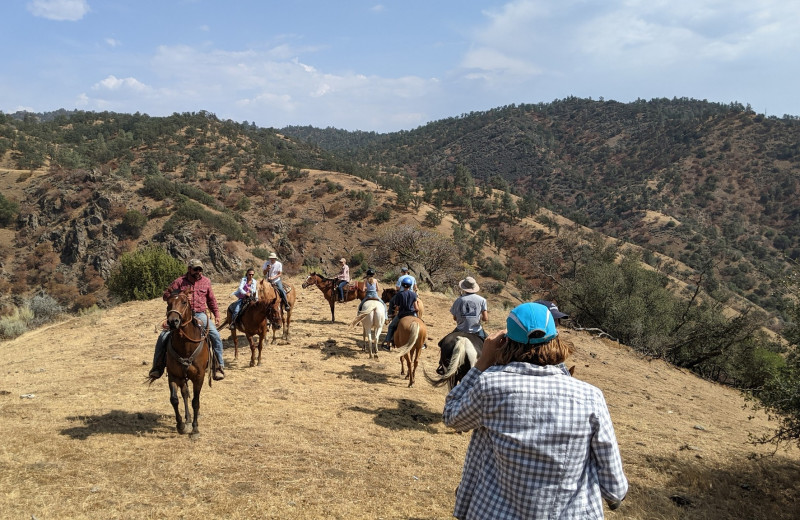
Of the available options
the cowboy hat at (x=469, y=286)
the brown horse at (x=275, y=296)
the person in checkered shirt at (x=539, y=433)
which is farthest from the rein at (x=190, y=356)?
the person in checkered shirt at (x=539, y=433)

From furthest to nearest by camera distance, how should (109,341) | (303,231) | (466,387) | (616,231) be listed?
1. (616,231)
2. (303,231)
3. (109,341)
4. (466,387)

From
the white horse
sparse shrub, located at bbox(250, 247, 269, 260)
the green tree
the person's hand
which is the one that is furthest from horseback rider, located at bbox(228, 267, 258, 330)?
the green tree

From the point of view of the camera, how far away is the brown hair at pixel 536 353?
7.64ft

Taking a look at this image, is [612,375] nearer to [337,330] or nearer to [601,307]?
[337,330]

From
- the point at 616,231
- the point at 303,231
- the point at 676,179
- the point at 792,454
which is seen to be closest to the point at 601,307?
the point at 792,454

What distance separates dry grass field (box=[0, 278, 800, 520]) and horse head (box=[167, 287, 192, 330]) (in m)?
1.82

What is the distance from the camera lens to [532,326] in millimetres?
2324

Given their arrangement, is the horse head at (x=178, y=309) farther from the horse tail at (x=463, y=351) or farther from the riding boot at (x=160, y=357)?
the horse tail at (x=463, y=351)

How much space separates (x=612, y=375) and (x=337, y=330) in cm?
877

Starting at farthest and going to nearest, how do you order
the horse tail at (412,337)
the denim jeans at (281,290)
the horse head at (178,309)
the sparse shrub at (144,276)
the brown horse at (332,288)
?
the sparse shrub at (144,276) < the brown horse at (332,288) < the denim jeans at (281,290) < the horse tail at (412,337) < the horse head at (178,309)

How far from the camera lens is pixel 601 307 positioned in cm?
2459

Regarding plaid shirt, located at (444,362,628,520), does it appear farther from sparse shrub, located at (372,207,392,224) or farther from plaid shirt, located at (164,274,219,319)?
sparse shrub, located at (372,207,392,224)

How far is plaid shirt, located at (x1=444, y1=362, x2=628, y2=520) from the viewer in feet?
7.14

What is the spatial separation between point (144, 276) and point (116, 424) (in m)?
15.9
